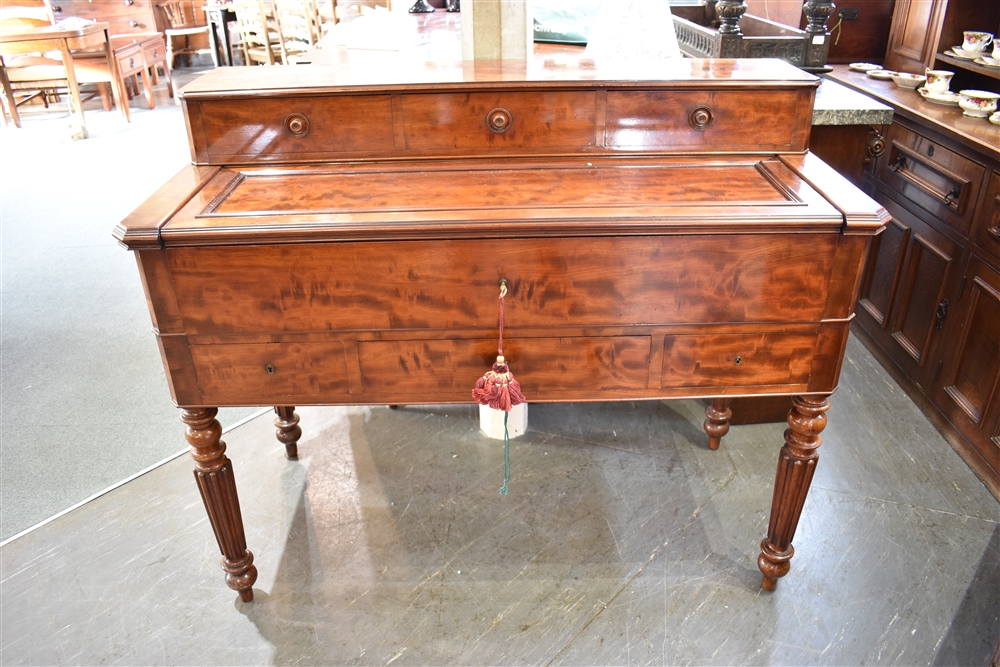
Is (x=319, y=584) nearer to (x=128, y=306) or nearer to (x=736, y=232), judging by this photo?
(x=736, y=232)

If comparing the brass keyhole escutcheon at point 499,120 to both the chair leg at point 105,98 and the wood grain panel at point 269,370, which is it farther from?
the chair leg at point 105,98

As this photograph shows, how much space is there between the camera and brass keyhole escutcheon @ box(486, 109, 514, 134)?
1.62 meters

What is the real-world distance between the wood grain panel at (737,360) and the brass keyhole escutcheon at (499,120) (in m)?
0.60

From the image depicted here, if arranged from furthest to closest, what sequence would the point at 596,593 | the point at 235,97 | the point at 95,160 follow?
the point at 95,160, the point at 596,593, the point at 235,97

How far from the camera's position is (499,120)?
5.32 feet

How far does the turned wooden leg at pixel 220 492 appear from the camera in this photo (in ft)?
5.11

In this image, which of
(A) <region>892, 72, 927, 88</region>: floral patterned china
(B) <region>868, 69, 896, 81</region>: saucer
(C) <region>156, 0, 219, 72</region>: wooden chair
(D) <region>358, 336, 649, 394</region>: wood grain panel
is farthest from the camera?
(C) <region>156, 0, 219, 72</region>: wooden chair

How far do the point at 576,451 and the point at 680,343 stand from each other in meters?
0.97

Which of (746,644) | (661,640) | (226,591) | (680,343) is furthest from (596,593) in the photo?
(226,591)

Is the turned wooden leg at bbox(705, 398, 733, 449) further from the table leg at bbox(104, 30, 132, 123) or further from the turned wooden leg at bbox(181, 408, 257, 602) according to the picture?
the table leg at bbox(104, 30, 132, 123)

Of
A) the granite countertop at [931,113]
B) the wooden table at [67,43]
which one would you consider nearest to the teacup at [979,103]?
the granite countertop at [931,113]

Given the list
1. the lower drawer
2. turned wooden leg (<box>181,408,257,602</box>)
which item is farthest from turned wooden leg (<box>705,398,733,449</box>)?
turned wooden leg (<box>181,408,257,602</box>)

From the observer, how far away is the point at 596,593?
5.92ft

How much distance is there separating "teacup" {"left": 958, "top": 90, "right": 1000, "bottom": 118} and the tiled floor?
0.99 metres
